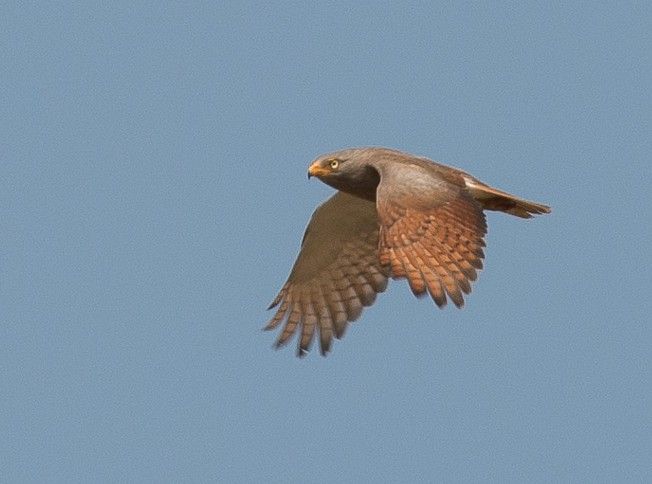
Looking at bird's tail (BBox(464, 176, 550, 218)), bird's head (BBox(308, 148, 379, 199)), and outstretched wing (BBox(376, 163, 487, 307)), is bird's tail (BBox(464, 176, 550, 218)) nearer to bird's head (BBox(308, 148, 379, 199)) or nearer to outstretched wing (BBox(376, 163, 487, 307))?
outstretched wing (BBox(376, 163, 487, 307))

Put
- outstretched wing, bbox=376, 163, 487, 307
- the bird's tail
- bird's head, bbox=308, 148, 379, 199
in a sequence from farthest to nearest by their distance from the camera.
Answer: bird's head, bbox=308, 148, 379, 199 → the bird's tail → outstretched wing, bbox=376, 163, 487, 307

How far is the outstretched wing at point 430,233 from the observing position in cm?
1617

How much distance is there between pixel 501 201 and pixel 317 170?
1.94 metres

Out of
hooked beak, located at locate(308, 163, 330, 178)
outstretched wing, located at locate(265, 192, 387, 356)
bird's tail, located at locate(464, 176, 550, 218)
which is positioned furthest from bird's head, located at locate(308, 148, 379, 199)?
outstretched wing, located at locate(265, 192, 387, 356)

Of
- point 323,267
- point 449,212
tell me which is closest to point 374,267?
point 323,267

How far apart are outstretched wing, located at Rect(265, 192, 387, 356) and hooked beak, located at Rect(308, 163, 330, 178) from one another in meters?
1.29

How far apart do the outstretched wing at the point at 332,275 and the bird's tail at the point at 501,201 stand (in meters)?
1.85

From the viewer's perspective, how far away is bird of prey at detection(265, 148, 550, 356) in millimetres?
16375

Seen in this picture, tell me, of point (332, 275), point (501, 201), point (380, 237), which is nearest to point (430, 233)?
point (380, 237)

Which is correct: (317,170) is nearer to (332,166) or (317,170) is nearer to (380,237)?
(332,166)

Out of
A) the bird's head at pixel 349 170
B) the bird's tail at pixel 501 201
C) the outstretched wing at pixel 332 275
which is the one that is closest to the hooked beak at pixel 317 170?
the bird's head at pixel 349 170

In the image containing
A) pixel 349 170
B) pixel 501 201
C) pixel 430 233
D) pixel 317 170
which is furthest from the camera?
pixel 317 170

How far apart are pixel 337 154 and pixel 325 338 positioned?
7.39ft

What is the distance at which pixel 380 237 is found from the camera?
16.7 metres
